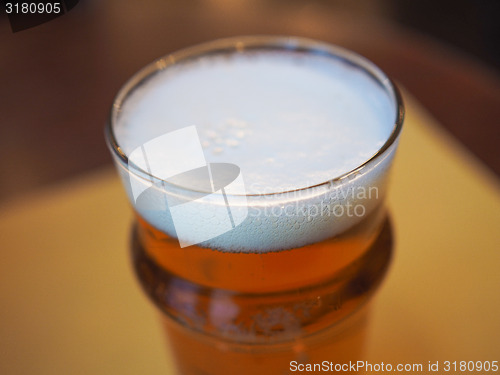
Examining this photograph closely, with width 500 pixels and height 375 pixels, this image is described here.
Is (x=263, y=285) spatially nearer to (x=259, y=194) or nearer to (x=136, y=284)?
(x=259, y=194)

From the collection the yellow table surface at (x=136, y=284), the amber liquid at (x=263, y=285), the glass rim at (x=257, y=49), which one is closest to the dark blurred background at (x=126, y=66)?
the yellow table surface at (x=136, y=284)

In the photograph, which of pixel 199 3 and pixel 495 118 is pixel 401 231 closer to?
pixel 495 118

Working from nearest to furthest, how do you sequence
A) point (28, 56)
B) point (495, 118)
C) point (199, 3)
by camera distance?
point (495, 118)
point (28, 56)
point (199, 3)

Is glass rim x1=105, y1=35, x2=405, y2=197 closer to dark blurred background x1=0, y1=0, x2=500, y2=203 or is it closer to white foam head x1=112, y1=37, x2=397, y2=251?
→ white foam head x1=112, y1=37, x2=397, y2=251

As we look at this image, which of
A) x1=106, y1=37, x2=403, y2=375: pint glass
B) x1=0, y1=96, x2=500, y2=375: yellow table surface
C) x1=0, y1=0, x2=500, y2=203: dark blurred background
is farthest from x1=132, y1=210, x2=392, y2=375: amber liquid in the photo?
x1=0, y1=0, x2=500, y2=203: dark blurred background

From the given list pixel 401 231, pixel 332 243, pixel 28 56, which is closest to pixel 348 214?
pixel 332 243

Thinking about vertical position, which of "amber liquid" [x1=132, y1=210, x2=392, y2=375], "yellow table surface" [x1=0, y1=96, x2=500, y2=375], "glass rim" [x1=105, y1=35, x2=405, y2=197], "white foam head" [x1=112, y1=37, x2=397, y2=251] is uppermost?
"glass rim" [x1=105, y1=35, x2=405, y2=197]
